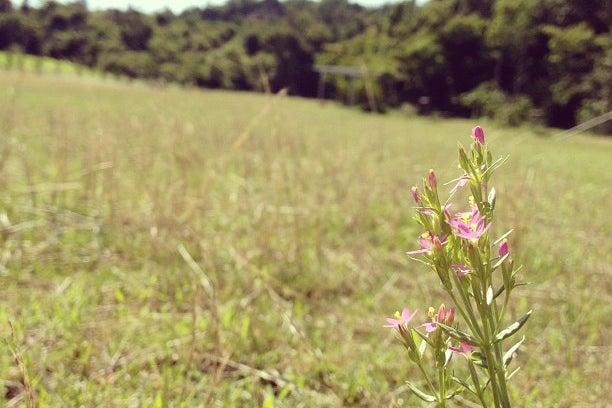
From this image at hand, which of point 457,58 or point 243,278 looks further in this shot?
point 457,58

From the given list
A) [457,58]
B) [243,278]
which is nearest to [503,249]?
[243,278]

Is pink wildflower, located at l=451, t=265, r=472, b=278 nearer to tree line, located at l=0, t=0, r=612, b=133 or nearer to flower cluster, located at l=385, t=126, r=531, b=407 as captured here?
flower cluster, located at l=385, t=126, r=531, b=407

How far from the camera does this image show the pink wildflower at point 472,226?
51 centimetres

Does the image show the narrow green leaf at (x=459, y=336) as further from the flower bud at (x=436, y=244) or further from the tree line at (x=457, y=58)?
the tree line at (x=457, y=58)

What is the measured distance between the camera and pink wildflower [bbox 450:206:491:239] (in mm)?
515

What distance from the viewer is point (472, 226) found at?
1.76 ft

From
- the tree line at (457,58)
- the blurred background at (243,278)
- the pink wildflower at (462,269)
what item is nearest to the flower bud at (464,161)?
the pink wildflower at (462,269)

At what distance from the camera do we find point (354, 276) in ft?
7.83

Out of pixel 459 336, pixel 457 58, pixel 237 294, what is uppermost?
pixel 457 58

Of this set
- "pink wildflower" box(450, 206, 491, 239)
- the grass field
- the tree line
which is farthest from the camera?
the tree line

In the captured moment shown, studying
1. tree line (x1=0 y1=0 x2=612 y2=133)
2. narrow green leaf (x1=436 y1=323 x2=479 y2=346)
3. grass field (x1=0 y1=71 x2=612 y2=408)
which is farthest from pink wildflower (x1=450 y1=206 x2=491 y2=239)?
tree line (x1=0 y1=0 x2=612 y2=133)

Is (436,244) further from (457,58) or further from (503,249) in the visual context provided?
(457,58)

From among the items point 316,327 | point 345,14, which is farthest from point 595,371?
point 345,14

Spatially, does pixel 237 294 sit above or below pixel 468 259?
below
